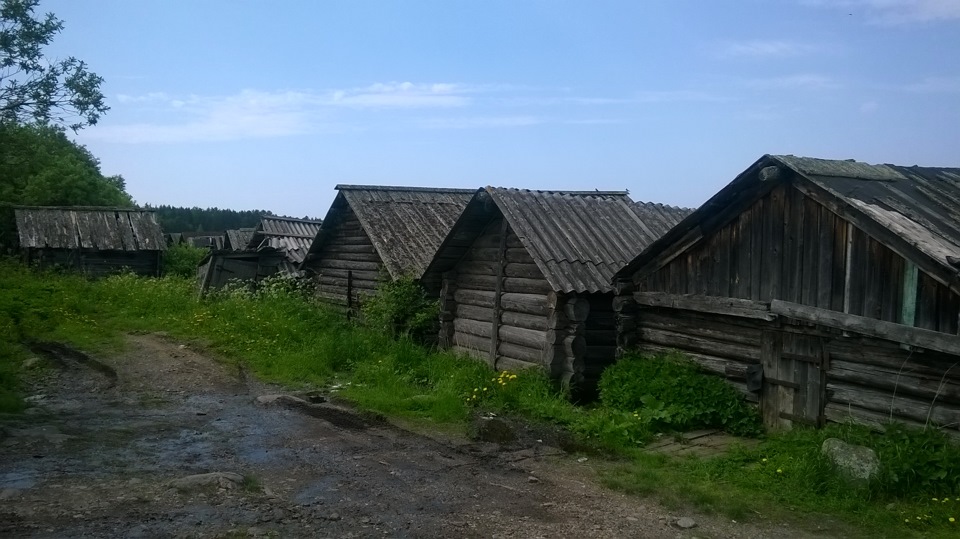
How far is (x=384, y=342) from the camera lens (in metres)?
16.8

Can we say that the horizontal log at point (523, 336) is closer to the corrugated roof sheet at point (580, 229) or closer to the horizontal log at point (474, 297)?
the horizontal log at point (474, 297)

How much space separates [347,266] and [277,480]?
13539mm

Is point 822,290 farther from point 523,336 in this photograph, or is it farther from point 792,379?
point 523,336

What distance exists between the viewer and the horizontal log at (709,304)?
10.0 meters

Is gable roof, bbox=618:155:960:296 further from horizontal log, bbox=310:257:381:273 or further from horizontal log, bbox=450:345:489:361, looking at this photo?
horizontal log, bbox=310:257:381:273

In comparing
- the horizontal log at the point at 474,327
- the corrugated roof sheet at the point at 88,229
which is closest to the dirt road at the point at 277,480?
the horizontal log at the point at 474,327

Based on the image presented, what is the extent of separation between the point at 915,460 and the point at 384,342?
11.2 m

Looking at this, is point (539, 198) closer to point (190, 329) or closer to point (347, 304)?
point (347, 304)

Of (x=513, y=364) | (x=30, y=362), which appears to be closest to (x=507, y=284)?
(x=513, y=364)

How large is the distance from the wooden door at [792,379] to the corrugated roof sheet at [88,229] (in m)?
27.8

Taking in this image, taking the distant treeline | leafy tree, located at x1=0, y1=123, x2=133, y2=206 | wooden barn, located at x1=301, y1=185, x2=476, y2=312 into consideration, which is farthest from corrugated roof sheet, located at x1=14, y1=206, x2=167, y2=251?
the distant treeline

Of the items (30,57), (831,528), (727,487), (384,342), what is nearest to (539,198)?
(384,342)

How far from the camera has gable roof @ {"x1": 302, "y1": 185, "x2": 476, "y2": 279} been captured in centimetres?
1848

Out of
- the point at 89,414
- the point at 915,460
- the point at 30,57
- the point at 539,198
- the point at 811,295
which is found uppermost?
the point at 30,57
